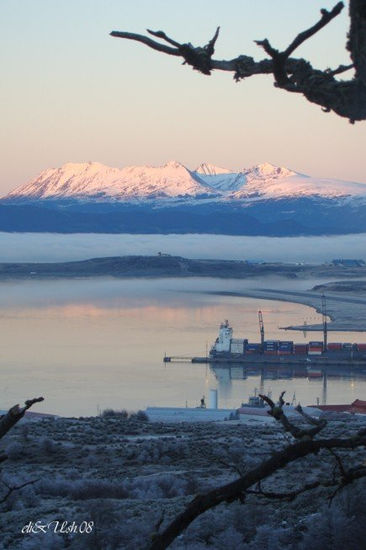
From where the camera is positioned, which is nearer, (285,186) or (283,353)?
(283,353)

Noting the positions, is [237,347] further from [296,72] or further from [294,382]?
[296,72]

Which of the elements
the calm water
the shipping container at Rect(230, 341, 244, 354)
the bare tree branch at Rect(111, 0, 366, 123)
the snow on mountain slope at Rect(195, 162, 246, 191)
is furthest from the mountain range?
the bare tree branch at Rect(111, 0, 366, 123)

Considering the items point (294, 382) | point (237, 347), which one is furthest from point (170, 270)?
point (294, 382)

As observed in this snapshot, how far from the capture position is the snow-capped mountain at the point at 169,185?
129 m

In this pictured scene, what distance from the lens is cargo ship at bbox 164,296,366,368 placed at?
22031mm

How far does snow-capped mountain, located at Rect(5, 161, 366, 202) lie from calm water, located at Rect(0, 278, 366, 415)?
88284 millimetres

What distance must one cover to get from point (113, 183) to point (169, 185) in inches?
302

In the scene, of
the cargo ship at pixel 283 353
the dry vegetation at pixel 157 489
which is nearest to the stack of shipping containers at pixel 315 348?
the cargo ship at pixel 283 353

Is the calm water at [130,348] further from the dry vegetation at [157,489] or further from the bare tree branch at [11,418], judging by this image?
the bare tree branch at [11,418]

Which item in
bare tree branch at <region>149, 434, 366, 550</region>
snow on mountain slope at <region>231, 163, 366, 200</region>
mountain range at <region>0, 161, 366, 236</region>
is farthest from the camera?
snow on mountain slope at <region>231, 163, 366, 200</region>

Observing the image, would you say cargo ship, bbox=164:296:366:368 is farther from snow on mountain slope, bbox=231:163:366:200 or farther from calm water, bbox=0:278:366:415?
snow on mountain slope, bbox=231:163:366:200

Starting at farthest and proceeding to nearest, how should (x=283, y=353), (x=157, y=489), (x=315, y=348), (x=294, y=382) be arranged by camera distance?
(x=315, y=348) → (x=283, y=353) → (x=294, y=382) → (x=157, y=489)

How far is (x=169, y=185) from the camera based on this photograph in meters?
136

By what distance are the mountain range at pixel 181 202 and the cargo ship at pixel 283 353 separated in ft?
254
